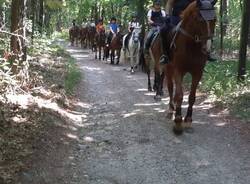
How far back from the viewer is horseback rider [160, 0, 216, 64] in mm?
9492

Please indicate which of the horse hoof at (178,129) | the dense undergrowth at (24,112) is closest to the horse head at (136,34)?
the dense undergrowth at (24,112)

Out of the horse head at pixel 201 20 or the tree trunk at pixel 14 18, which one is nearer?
the horse head at pixel 201 20

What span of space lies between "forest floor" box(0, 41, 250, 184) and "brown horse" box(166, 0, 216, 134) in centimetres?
72

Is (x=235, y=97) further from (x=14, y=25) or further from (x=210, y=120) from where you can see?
(x=14, y=25)

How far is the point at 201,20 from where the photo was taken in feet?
26.9

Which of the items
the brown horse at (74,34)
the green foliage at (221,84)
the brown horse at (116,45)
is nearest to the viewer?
the green foliage at (221,84)

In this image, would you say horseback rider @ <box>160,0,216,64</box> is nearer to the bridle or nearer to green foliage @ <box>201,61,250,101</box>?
the bridle

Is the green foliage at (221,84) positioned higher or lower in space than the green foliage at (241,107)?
higher

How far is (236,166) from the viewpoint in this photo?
279 inches

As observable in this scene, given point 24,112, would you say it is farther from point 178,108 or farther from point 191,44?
point 191,44

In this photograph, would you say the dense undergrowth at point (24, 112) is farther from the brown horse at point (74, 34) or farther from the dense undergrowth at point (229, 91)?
the brown horse at point (74, 34)

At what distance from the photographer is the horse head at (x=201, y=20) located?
8.03 metres

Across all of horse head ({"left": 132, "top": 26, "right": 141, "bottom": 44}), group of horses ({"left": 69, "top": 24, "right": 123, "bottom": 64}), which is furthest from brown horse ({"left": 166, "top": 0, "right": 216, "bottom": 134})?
group of horses ({"left": 69, "top": 24, "right": 123, "bottom": 64})

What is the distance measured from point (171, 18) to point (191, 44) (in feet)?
4.12
